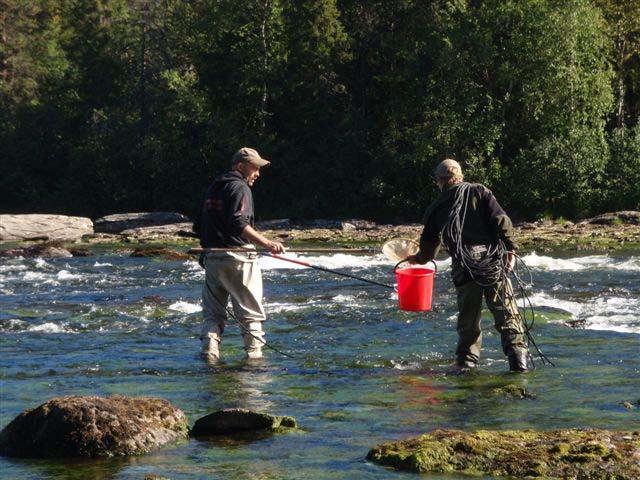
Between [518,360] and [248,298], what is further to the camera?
[248,298]

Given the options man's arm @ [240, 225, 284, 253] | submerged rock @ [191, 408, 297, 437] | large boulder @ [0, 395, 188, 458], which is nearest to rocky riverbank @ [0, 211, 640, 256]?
man's arm @ [240, 225, 284, 253]

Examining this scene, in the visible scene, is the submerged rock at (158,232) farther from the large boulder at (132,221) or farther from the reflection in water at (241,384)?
the reflection in water at (241,384)

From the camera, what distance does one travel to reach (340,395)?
31.0 feet

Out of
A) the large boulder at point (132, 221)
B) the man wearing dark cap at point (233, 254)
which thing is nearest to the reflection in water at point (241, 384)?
the man wearing dark cap at point (233, 254)

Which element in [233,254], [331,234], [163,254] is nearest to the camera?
[233,254]

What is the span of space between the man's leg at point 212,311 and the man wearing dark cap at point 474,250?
1.94 m

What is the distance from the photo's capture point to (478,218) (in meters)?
10.0

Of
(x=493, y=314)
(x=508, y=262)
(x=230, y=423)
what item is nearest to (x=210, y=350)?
(x=493, y=314)

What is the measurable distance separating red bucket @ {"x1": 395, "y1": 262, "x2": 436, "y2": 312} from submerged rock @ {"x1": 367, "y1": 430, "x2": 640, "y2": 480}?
11.9 ft

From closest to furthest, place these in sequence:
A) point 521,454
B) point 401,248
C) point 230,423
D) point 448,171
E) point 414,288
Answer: point 521,454 → point 230,423 → point 448,171 → point 414,288 → point 401,248

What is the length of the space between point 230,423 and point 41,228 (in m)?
29.0

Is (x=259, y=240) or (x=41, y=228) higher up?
(x=259, y=240)

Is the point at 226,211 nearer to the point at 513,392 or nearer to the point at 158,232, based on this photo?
the point at 513,392

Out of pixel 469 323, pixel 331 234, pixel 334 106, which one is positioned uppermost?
pixel 334 106
